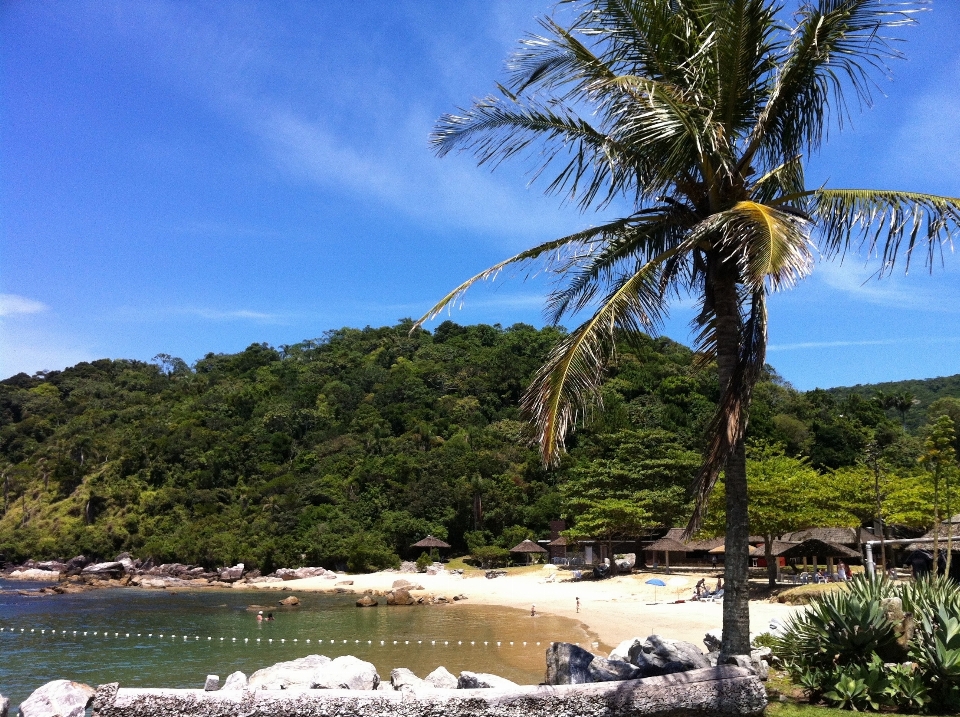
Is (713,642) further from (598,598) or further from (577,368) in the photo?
(598,598)

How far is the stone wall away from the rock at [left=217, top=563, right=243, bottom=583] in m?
44.8

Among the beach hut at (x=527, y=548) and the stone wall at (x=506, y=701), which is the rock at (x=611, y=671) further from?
the beach hut at (x=527, y=548)

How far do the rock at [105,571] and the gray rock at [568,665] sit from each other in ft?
166

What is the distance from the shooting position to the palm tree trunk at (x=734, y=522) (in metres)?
6.54

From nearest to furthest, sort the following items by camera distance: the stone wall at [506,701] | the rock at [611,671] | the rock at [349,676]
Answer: the stone wall at [506,701], the rock at [611,671], the rock at [349,676]

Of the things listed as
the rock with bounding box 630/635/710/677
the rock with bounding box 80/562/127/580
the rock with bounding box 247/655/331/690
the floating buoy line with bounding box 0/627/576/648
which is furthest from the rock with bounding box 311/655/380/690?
the rock with bounding box 80/562/127/580

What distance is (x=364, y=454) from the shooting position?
60.4 meters

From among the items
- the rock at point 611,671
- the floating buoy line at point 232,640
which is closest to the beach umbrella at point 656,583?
the floating buoy line at point 232,640

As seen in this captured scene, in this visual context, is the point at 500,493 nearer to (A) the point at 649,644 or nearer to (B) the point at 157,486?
(B) the point at 157,486

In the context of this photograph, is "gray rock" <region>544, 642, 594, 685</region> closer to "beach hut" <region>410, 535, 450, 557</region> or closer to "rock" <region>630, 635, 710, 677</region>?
"rock" <region>630, 635, 710, 677</region>

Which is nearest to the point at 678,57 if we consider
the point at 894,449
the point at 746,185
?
the point at 746,185

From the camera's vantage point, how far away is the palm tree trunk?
257 inches

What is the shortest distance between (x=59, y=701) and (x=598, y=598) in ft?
69.6

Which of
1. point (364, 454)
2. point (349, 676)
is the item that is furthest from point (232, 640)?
point (364, 454)
